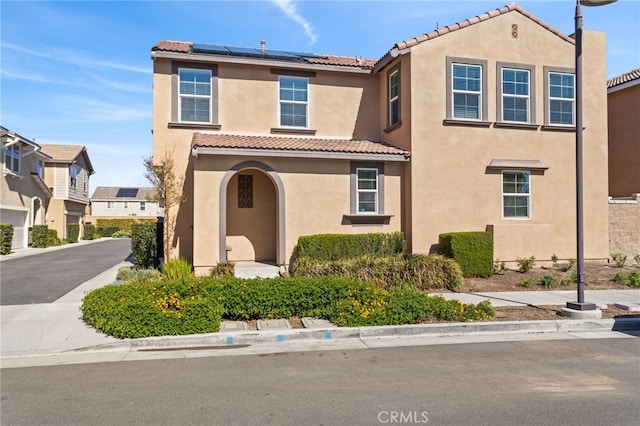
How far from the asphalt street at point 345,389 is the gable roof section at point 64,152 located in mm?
34721

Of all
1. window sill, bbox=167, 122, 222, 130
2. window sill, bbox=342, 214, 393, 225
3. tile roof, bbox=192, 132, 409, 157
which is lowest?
window sill, bbox=342, 214, 393, 225

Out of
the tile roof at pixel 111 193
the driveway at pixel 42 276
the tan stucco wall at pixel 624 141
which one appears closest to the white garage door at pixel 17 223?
the driveway at pixel 42 276

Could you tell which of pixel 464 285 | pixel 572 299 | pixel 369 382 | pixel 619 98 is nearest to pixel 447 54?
pixel 464 285

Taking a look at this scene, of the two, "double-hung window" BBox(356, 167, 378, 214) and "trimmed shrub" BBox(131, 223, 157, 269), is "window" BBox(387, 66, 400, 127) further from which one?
"trimmed shrub" BBox(131, 223, 157, 269)

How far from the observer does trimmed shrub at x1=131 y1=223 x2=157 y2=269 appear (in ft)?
48.9

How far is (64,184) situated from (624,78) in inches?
1451

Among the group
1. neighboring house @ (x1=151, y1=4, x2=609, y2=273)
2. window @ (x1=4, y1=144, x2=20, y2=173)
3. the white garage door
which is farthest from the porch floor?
window @ (x1=4, y1=144, x2=20, y2=173)

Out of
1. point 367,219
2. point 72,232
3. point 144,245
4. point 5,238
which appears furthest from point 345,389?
point 72,232

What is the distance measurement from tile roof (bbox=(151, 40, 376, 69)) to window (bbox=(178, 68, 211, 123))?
0.75 m

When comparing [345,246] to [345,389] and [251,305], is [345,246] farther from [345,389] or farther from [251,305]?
[345,389]

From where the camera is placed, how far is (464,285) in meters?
12.0

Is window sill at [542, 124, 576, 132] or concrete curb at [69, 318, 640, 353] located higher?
window sill at [542, 124, 576, 132]

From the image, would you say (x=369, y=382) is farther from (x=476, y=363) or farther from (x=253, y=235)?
(x=253, y=235)

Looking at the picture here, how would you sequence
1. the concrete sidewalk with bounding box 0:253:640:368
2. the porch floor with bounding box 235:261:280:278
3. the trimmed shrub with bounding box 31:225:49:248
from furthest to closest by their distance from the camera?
the trimmed shrub with bounding box 31:225:49:248 < the porch floor with bounding box 235:261:280:278 < the concrete sidewalk with bounding box 0:253:640:368
